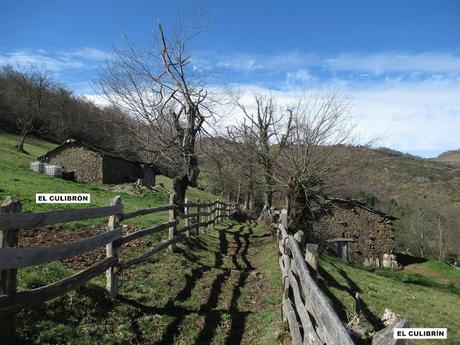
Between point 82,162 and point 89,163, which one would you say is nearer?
point 89,163

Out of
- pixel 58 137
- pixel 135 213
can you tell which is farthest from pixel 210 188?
pixel 135 213

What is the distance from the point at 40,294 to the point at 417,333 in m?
4.04

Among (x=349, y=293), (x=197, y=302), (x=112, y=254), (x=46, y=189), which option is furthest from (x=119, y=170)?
(x=112, y=254)

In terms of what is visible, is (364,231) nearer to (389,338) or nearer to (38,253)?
(38,253)

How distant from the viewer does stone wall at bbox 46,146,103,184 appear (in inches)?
1420

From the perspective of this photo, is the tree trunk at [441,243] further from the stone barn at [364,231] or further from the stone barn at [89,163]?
the stone barn at [89,163]

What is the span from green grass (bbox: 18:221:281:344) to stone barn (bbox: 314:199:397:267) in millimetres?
21482

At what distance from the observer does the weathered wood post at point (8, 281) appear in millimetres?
4367

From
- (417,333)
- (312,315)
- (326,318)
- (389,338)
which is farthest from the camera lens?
(312,315)

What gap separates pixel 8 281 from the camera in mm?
4395

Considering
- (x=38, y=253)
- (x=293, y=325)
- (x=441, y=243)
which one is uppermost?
(x=38, y=253)

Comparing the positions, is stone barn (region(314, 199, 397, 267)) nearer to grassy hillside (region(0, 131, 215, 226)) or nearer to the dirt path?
grassy hillside (region(0, 131, 215, 226))

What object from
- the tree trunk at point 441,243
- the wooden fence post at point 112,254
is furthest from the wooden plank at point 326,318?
the tree trunk at point 441,243

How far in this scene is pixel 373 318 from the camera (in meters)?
9.74
